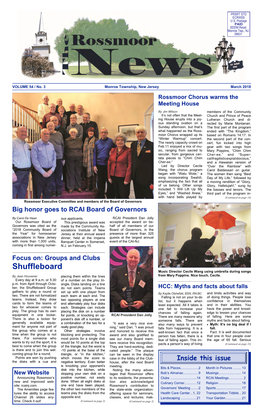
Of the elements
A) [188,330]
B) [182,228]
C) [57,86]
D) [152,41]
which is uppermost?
[152,41]

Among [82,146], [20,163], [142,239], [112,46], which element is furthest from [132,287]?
[112,46]

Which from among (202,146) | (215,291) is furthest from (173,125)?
(215,291)

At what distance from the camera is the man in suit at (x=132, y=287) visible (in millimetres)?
3633

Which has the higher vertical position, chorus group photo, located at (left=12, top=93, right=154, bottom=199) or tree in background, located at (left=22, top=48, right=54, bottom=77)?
tree in background, located at (left=22, top=48, right=54, bottom=77)

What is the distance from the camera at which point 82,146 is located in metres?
3.98

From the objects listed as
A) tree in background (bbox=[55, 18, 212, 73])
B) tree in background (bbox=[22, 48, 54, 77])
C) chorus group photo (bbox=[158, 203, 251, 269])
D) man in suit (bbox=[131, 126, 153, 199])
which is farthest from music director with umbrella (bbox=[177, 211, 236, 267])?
tree in background (bbox=[22, 48, 54, 77])

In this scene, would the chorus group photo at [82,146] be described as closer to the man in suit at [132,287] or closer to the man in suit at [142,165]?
the man in suit at [142,165]

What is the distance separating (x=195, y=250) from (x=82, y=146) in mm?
1986

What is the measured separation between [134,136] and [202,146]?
860mm

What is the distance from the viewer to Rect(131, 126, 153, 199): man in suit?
371 cm

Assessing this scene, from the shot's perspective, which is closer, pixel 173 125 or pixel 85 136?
pixel 173 125

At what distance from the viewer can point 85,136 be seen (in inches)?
157

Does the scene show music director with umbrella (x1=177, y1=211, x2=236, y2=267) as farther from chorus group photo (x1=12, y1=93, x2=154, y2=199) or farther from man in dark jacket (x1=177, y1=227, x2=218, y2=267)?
chorus group photo (x1=12, y1=93, x2=154, y2=199)

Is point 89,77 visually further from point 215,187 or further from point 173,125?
point 215,187
